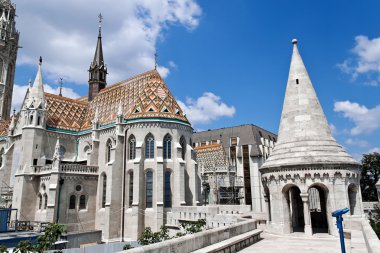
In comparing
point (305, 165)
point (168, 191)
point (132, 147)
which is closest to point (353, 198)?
point (305, 165)

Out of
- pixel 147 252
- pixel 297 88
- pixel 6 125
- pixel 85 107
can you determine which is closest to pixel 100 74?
pixel 85 107

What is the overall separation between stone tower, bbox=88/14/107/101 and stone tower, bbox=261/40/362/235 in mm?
32897

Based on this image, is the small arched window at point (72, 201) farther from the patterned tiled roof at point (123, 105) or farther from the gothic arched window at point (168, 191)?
the gothic arched window at point (168, 191)

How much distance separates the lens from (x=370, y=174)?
55.6 metres

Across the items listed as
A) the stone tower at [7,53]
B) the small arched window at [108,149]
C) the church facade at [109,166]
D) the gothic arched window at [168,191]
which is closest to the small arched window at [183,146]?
the church facade at [109,166]

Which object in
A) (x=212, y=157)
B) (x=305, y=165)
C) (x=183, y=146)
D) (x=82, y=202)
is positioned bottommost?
(x=82, y=202)

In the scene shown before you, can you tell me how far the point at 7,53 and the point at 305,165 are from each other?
56.8 metres

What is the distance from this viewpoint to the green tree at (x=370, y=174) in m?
54.2

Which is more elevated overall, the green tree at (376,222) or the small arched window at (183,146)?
the small arched window at (183,146)

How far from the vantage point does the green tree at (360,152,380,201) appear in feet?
178

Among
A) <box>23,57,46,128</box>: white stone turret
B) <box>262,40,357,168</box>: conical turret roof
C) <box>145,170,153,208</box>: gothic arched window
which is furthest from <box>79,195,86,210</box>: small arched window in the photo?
<box>262,40,357,168</box>: conical turret roof

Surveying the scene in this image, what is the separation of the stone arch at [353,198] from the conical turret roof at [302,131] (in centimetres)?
132

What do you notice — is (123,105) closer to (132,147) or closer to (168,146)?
(132,147)

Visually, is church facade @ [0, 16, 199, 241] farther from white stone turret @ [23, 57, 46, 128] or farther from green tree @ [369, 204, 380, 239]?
green tree @ [369, 204, 380, 239]
